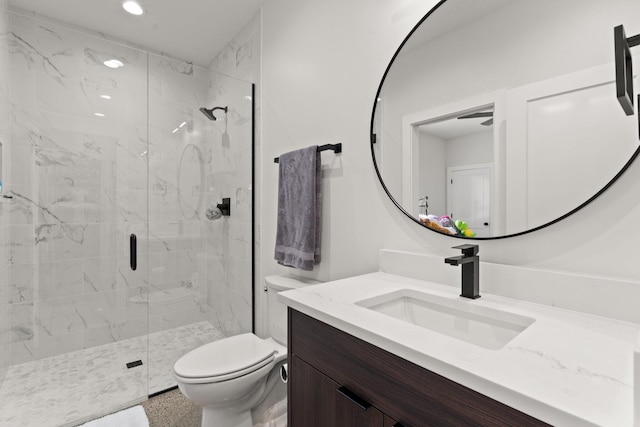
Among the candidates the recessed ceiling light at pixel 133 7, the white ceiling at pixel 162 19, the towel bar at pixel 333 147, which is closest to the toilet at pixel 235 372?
the towel bar at pixel 333 147

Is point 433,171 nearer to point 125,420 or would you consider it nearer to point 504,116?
point 504,116

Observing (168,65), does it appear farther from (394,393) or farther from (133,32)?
(394,393)

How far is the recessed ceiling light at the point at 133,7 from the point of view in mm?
2123

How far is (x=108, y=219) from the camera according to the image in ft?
6.93

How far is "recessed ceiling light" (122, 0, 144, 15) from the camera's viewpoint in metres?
2.12

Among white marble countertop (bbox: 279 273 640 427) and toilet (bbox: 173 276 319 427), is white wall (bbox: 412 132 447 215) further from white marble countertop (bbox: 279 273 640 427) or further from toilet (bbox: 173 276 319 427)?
toilet (bbox: 173 276 319 427)

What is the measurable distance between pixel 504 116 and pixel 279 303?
131 cm

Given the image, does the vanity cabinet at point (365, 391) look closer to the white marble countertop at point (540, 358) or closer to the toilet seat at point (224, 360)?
the white marble countertop at point (540, 358)

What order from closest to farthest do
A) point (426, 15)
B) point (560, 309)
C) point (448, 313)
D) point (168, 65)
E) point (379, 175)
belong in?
point (560, 309) → point (448, 313) → point (426, 15) → point (379, 175) → point (168, 65)

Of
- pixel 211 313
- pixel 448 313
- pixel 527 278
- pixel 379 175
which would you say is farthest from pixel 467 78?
pixel 211 313

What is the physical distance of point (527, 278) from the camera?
0.90m

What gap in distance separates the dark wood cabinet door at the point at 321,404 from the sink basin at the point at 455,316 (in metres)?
0.24

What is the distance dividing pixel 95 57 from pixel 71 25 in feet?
2.13

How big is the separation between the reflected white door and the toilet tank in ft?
2.82
